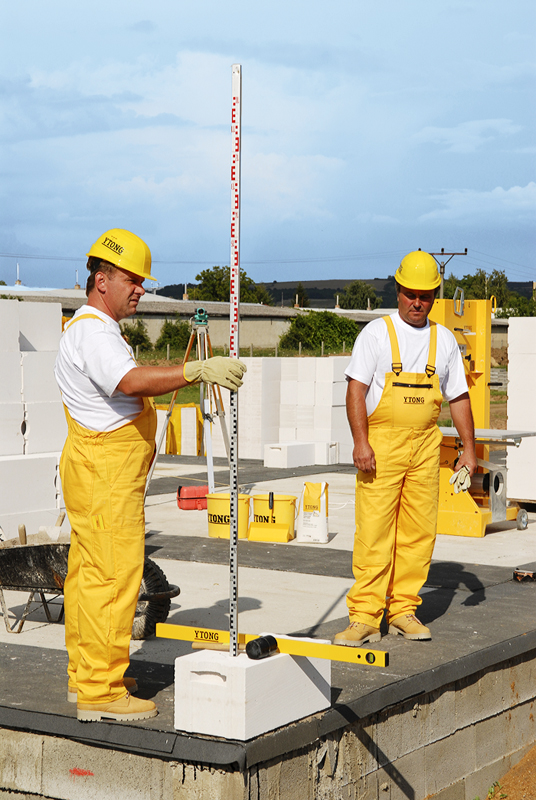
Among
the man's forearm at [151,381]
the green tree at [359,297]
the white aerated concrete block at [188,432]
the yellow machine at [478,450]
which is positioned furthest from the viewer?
the green tree at [359,297]

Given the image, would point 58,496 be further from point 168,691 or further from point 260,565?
point 168,691

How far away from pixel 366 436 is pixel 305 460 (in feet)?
38.3

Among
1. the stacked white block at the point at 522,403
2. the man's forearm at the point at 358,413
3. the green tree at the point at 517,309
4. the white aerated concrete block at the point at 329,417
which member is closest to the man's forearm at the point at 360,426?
the man's forearm at the point at 358,413

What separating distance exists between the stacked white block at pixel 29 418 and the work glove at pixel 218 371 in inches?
214

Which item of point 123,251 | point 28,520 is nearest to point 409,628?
point 123,251

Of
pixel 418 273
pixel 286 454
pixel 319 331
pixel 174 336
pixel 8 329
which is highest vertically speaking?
pixel 319 331

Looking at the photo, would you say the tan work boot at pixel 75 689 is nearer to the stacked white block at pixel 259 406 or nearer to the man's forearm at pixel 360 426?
the man's forearm at pixel 360 426

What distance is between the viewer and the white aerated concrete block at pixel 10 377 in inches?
358

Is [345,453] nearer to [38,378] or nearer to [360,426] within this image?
[38,378]

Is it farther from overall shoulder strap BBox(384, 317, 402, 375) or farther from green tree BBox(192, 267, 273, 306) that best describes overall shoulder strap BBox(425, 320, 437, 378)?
green tree BBox(192, 267, 273, 306)

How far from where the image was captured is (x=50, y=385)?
31.4ft

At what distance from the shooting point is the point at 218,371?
135 inches

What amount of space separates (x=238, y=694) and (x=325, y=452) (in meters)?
13.3

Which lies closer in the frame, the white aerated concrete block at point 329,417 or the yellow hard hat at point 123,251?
the yellow hard hat at point 123,251
